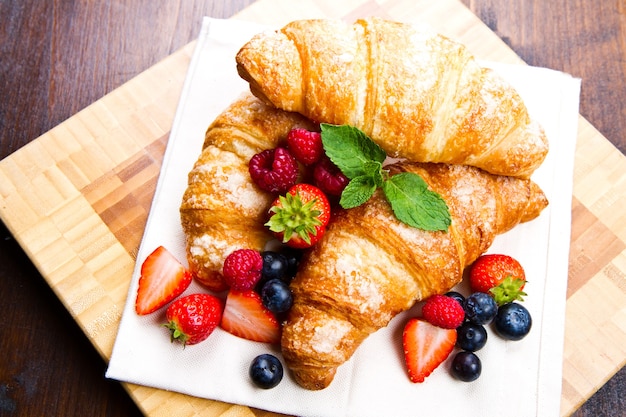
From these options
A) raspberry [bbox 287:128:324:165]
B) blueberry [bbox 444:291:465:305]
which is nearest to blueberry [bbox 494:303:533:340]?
blueberry [bbox 444:291:465:305]

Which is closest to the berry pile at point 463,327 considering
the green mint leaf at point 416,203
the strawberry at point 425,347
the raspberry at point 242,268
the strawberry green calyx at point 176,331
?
the strawberry at point 425,347

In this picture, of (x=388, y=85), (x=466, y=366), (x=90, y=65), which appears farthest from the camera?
(x=90, y=65)

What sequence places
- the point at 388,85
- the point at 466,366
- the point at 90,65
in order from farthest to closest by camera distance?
the point at 90,65 < the point at 466,366 < the point at 388,85

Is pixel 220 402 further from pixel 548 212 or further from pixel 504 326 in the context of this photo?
pixel 548 212

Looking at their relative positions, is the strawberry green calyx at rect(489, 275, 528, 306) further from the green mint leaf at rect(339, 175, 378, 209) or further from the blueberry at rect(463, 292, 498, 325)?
the green mint leaf at rect(339, 175, 378, 209)

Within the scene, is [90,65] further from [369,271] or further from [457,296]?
[457,296]

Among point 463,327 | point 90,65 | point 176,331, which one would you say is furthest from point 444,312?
point 90,65

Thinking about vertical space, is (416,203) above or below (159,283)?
above
